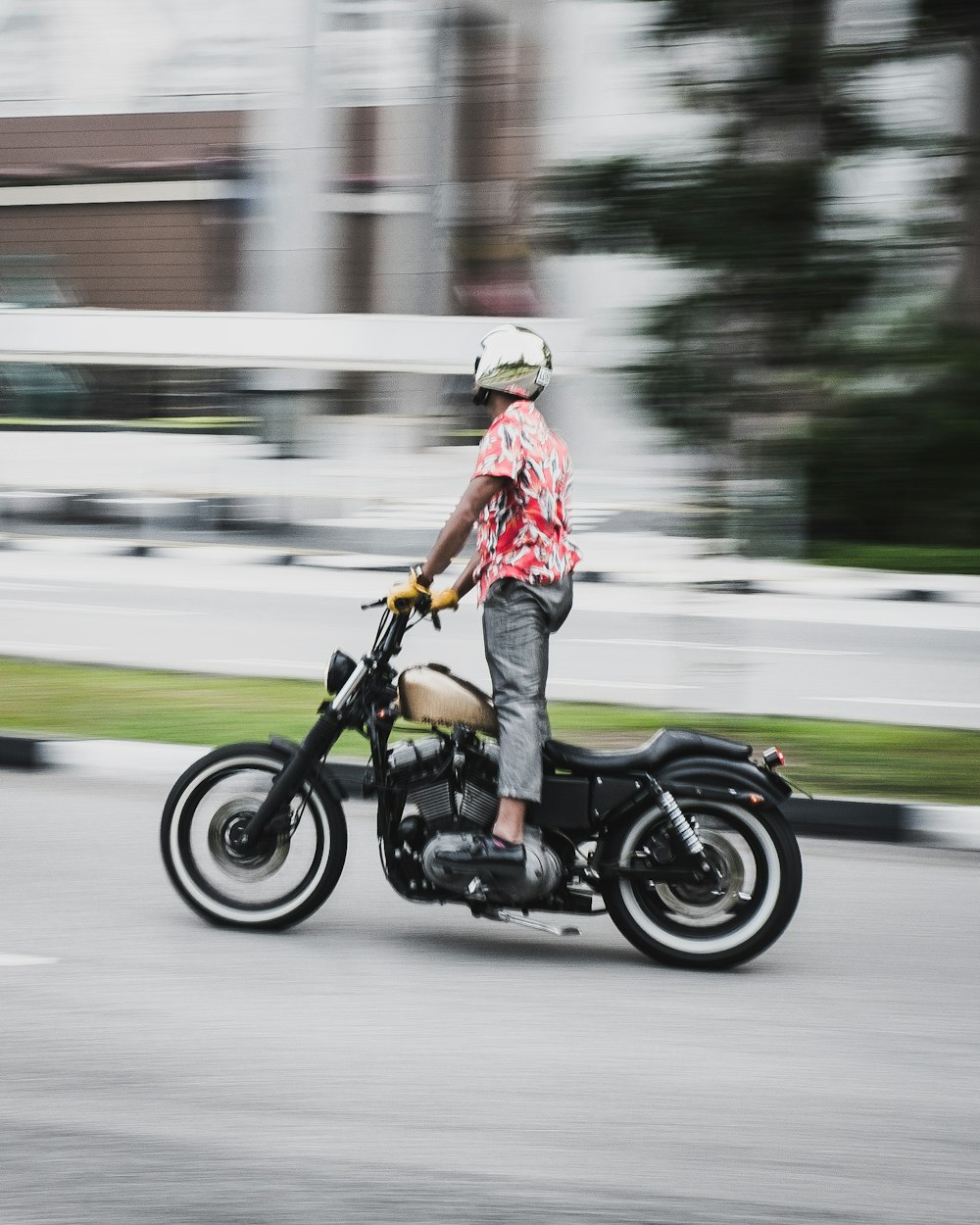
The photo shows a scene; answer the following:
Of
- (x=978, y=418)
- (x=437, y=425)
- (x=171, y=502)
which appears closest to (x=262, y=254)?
(x=171, y=502)

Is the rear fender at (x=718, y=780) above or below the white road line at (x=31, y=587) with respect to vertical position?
above

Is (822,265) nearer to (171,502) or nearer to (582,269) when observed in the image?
(582,269)

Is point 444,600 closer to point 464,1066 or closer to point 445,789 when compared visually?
point 445,789

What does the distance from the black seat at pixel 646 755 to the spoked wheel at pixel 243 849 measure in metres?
0.69

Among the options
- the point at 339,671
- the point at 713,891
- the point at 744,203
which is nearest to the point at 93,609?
the point at 744,203

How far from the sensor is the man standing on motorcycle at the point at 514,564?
15.2 ft

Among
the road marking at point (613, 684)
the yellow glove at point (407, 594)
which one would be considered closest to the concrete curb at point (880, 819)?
the yellow glove at point (407, 594)

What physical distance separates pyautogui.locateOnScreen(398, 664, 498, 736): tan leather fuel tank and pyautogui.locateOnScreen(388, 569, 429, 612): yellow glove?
181 mm

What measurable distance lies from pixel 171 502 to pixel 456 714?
14.2 meters

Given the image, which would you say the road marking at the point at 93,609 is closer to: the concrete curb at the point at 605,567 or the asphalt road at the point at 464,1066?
the concrete curb at the point at 605,567

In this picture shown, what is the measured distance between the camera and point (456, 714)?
4.71m

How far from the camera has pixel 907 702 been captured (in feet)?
30.5

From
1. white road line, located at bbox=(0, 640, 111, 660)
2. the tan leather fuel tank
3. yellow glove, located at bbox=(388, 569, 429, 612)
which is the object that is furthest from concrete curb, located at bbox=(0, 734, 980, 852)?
white road line, located at bbox=(0, 640, 111, 660)

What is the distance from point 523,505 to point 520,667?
459mm
